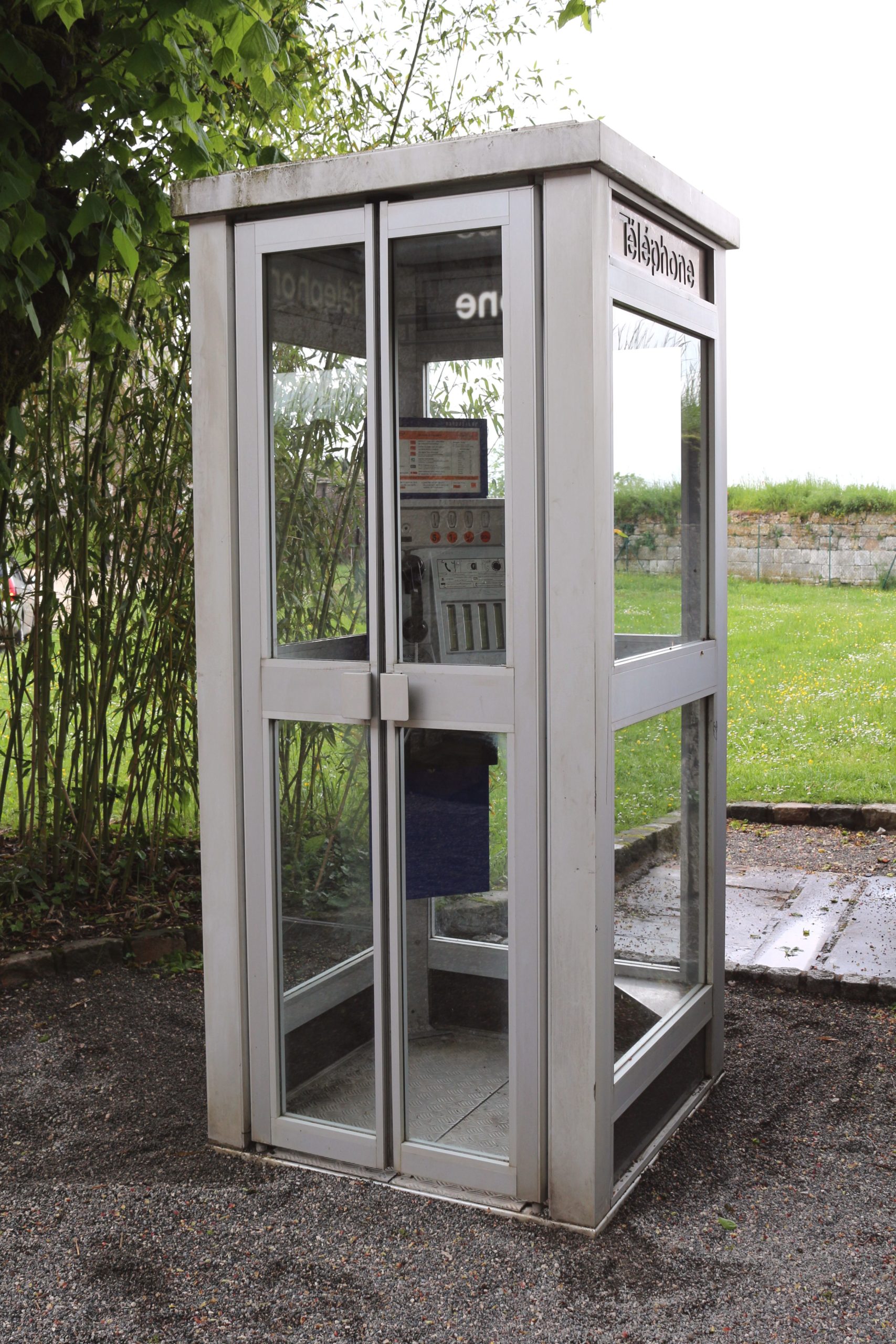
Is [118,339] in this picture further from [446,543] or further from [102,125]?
[446,543]

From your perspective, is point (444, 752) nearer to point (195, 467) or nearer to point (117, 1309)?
point (195, 467)

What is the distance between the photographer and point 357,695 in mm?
2963

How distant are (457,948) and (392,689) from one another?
75 centimetres

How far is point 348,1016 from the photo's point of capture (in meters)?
3.19

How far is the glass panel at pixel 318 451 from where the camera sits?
9.84 feet

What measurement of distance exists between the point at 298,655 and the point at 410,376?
738mm

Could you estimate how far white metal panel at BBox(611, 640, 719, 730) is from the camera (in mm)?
2896

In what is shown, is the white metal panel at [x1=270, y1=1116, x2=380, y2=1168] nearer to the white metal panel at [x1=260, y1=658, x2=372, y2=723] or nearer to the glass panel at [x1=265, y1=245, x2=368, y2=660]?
the white metal panel at [x1=260, y1=658, x2=372, y2=723]

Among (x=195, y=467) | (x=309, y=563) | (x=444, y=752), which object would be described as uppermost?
(x=195, y=467)

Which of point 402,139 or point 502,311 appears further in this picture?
point 402,139

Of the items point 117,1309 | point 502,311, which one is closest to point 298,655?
point 502,311

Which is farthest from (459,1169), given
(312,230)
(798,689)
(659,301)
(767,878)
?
(798,689)

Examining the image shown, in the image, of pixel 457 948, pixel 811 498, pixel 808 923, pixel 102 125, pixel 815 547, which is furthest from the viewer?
pixel 811 498

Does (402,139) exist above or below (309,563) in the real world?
above
